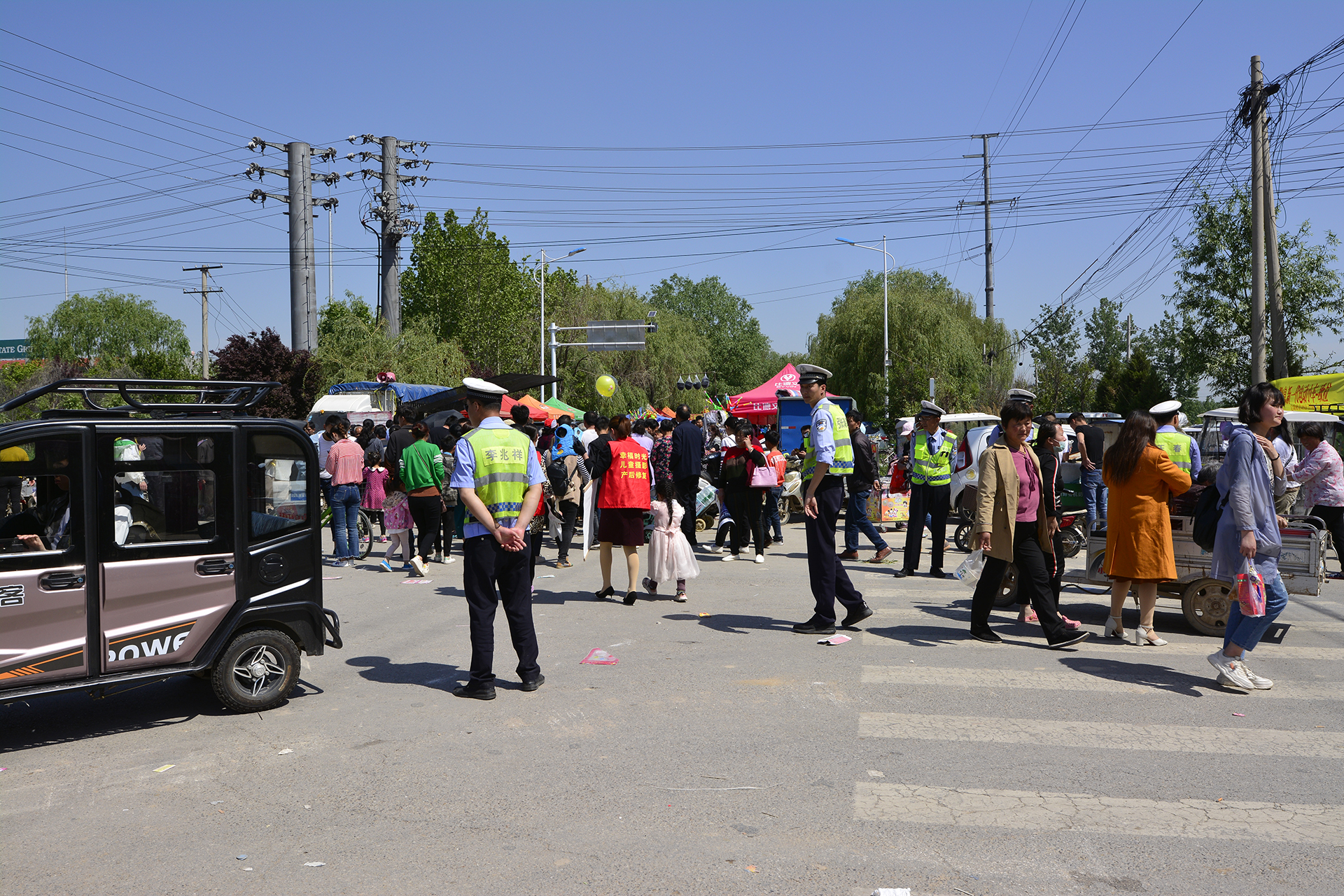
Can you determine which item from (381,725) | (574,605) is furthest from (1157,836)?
(574,605)

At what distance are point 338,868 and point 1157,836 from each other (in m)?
3.33

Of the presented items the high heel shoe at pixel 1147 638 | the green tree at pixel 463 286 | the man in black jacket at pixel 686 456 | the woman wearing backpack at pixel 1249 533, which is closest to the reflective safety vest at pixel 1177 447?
the high heel shoe at pixel 1147 638

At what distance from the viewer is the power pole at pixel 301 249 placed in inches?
1225

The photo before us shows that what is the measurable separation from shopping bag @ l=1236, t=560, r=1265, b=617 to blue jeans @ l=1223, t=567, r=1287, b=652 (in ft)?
0.24

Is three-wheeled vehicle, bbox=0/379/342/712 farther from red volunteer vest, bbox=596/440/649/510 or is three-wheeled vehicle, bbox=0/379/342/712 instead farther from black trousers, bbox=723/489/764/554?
black trousers, bbox=723/489/764/554

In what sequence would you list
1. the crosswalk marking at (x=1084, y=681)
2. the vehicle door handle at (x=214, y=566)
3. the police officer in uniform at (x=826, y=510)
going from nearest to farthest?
the vehicle door handle at (x=214, y=566) → the crosswalk marking at (x=1084, y=681) → the police officer in uniform at (x=826, y=510)

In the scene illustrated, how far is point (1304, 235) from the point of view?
26.5 m

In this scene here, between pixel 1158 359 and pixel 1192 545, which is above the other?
pixel 1158 359

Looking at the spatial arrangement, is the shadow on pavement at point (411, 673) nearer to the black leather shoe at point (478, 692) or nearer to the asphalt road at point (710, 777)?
the asphalt road at point (710, 777)

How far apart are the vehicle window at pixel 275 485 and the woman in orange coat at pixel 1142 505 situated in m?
5.83

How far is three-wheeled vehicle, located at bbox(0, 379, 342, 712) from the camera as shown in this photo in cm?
508

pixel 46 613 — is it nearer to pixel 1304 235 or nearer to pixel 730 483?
pixel 730 483

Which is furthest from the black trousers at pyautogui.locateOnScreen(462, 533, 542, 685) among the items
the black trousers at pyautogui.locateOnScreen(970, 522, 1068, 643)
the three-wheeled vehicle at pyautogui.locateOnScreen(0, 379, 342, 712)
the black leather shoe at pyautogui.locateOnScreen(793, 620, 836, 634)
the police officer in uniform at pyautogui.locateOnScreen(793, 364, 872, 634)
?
the black trousers at pyautogui.locateOnScreen(970, 522, 1068, 643)

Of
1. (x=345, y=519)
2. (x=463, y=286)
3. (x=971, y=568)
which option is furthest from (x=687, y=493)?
(x=463, y=286)
